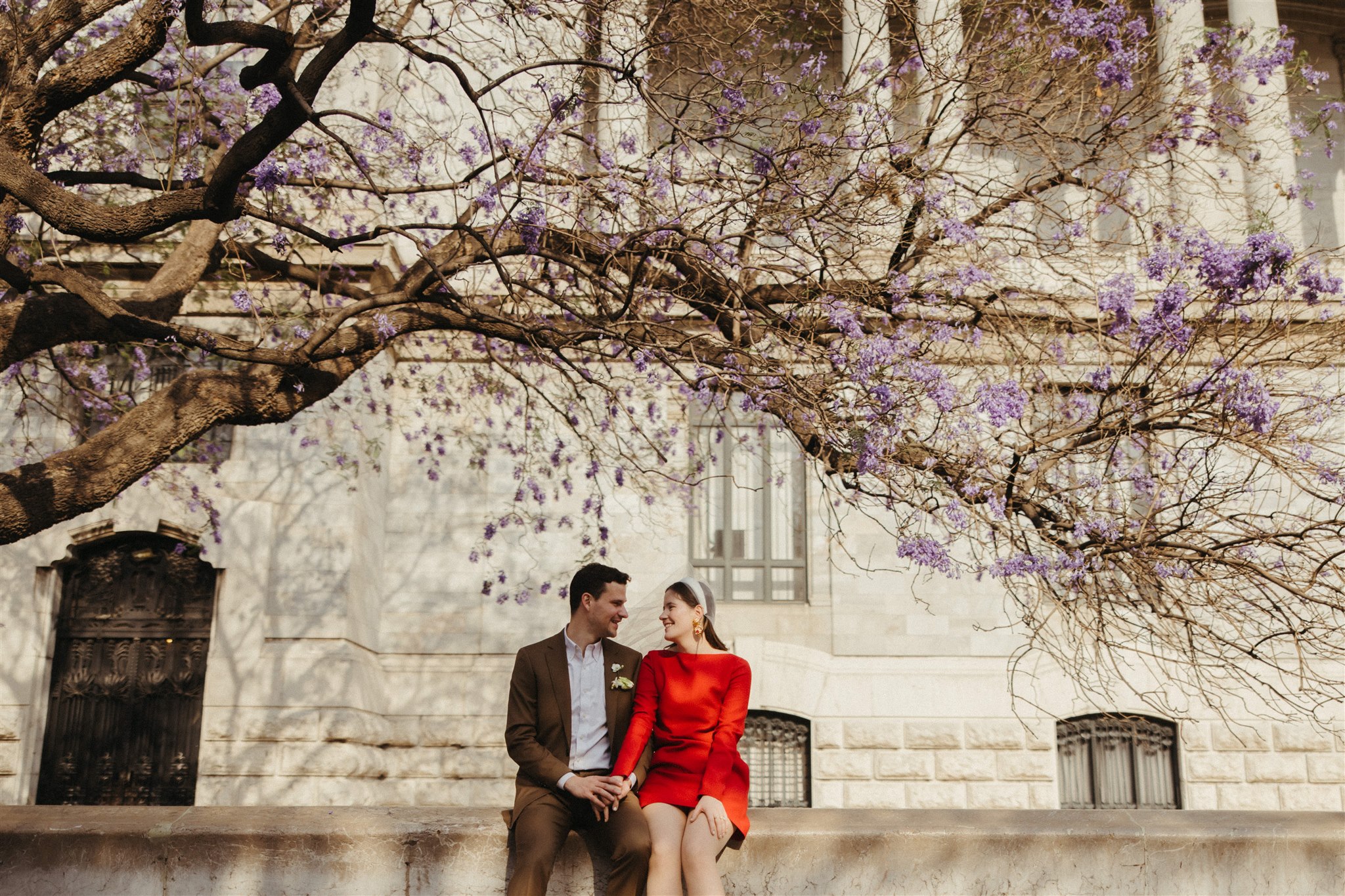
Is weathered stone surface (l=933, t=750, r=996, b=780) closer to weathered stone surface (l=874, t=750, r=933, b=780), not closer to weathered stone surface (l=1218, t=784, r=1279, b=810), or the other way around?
weathered stone surface (l=874, t=750, r=933, b=780)

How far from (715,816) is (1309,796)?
1142cm

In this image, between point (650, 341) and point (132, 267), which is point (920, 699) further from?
point (132, 267)

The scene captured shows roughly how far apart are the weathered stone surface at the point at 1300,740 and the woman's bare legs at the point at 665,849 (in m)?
11.1

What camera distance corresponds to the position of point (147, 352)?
14.1m

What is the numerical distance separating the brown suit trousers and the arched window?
10.1 m

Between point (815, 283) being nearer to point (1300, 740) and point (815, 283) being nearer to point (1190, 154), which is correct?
point (1190, 154)

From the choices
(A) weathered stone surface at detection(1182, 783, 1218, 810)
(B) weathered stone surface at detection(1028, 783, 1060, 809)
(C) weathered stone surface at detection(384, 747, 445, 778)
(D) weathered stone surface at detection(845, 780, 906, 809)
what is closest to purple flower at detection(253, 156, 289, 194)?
(C) weathered stone surface at detection(384, 747, 445, 778)

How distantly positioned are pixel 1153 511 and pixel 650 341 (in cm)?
324

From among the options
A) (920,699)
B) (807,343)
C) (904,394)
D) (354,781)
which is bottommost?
(354,781)

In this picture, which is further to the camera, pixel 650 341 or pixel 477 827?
pixel 650 341

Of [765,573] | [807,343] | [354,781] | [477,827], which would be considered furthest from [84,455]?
[765,573]

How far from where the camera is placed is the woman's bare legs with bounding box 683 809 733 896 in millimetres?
5371

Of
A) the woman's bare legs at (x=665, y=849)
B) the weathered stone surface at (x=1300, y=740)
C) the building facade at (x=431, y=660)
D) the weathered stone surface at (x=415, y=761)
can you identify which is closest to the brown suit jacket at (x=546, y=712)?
the woman's bare legs at (x=665, y=849)

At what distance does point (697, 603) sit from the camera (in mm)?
5926
